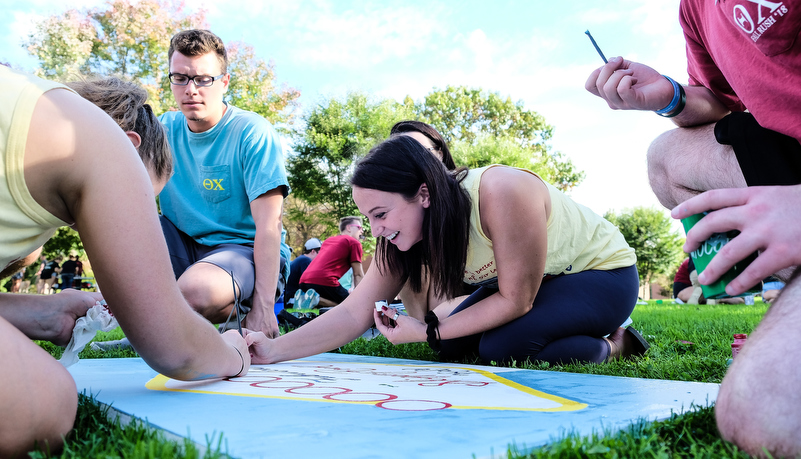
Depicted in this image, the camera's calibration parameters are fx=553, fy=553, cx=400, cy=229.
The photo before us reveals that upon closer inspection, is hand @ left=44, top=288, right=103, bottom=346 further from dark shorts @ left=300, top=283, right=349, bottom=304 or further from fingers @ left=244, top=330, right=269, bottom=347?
dark shorts @ left=300, top=283, right=349, bottom=304

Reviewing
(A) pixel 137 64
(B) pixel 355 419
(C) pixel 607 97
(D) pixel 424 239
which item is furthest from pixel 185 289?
(A) pixel 137 64

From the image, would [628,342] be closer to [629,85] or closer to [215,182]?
[629,85]

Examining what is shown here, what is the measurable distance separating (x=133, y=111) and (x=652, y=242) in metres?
32.0

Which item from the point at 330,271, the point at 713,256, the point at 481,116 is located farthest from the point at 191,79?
the point at 481,116

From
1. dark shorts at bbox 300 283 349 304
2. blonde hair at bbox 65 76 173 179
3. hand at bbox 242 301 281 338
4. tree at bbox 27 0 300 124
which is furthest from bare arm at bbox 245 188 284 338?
tree at bbox 27 0 300 124

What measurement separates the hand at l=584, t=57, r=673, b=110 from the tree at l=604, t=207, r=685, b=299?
99.4 ft

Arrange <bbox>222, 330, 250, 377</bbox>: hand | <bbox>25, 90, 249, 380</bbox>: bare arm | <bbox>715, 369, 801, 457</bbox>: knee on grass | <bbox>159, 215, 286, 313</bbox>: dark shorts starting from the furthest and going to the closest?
<bbox>159, 215, 286, 313</bbox>: dark shorts → <bbox>222, 330, 250, 377</bbox>: hand → <bbox>25, 90, 249, 380</bbox>: bare arm → <bbox>715, 369, 801, 457</bbox>: knee on grass

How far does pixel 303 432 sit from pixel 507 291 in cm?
145

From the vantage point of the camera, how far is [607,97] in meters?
1.83

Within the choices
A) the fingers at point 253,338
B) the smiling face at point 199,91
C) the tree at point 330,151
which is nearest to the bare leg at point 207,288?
the fingers at point 253,338

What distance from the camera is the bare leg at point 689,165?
179cm

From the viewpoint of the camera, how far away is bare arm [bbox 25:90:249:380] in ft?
3.66

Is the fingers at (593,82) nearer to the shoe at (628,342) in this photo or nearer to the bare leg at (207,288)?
the shoe at (628,342)

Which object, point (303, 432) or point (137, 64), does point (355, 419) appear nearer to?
point (303, 432)
